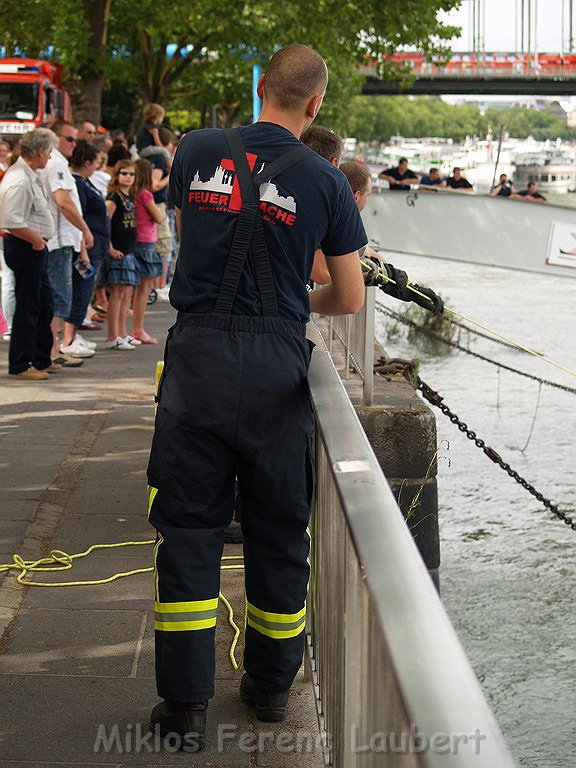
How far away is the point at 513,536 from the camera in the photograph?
10477 millimetres

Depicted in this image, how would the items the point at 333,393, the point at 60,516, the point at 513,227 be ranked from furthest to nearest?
the point at 513,227
the point at 60,516
the point at 333,393

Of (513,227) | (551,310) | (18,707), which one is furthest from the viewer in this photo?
(551,310)

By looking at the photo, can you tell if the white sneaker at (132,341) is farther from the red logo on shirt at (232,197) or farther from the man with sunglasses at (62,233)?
the red logo on shirt at (232,197)

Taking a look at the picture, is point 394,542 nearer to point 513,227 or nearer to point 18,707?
point 18,707

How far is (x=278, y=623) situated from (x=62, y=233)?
22.7 ft

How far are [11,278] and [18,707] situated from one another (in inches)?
270

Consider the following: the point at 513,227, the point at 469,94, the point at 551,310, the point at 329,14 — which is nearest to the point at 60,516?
the point at 513,227

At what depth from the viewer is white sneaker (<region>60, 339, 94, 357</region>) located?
36.2 feet

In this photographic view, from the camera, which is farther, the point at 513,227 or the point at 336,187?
the point at 513,227

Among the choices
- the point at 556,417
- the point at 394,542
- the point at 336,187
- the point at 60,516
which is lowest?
the point at 556,417

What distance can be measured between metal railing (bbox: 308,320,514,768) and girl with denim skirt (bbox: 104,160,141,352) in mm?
7770

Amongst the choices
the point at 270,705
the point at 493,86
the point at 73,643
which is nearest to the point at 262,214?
the point at 270,705

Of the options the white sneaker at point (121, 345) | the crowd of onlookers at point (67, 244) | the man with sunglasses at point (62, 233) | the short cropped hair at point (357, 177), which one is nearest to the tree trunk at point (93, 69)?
the crowd of onlookers at point (67, 244)

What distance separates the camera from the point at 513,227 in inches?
968
